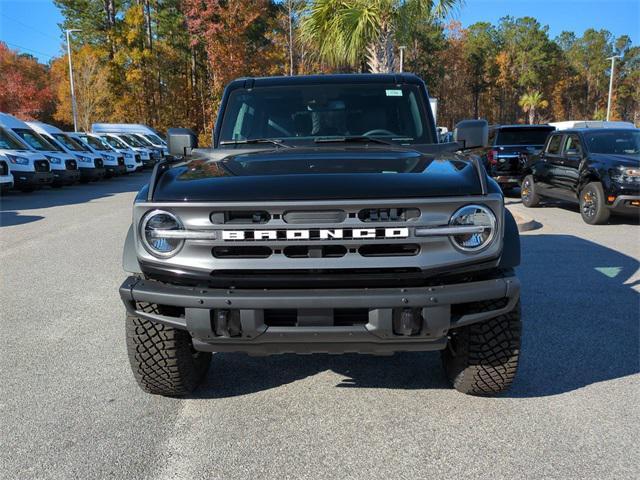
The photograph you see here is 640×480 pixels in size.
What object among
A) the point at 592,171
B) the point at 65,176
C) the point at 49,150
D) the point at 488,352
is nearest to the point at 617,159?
the point at 592,171

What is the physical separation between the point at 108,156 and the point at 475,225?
21.7 m

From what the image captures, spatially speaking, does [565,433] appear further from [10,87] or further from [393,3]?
[10,87]

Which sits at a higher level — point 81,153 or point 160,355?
point 81,153

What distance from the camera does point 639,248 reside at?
792 cm

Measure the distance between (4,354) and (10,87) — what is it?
49.5 metres

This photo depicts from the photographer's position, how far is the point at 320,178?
9.16ft

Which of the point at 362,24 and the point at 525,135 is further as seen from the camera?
the point at 525,135

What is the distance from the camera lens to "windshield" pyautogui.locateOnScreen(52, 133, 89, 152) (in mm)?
20453

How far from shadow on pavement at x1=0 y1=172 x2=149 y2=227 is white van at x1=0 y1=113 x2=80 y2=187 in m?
0.48

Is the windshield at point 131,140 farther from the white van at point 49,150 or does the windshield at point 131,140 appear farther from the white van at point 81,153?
the white van at point 49,150

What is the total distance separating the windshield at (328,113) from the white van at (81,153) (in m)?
16.9

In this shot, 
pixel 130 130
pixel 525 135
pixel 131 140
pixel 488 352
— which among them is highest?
pixel 130 130

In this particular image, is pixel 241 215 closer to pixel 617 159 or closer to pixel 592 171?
pixel 617 159

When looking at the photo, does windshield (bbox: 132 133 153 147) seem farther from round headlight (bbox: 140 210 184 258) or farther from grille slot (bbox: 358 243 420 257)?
grille slot (bbox: 358 243 420 257)
